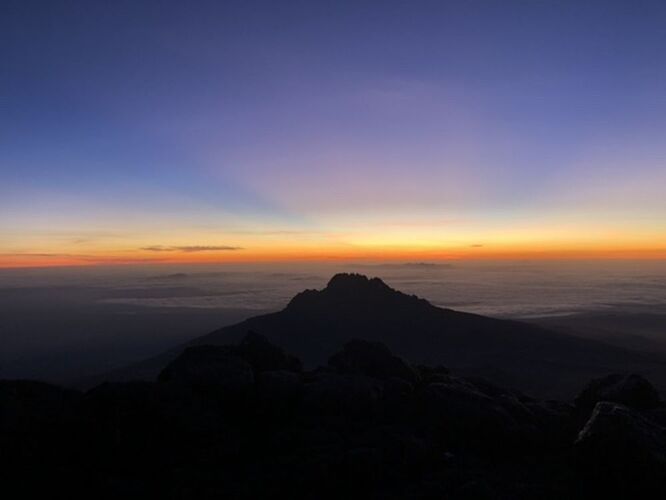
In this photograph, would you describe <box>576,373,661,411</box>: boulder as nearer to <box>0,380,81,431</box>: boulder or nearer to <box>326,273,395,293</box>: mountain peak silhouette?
<box>0,380,81,431</box>: boulder

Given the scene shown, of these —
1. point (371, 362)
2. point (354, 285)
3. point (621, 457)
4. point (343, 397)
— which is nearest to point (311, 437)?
point (343, 397)

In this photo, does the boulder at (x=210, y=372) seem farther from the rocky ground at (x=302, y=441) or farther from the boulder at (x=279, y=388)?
the boulder at (x=279, y=388)

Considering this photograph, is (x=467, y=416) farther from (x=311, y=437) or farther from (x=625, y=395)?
(x=625, y=395)

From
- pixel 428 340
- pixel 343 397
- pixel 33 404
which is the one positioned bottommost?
pixel 428 340

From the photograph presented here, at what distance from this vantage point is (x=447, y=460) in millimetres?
17656

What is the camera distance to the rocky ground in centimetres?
1525

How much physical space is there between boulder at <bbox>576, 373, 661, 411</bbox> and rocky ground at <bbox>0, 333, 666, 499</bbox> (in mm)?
1965

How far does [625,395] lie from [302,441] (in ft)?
58.0

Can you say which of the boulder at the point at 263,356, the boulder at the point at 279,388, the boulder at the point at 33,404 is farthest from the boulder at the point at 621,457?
the boulder at the point at 33,404

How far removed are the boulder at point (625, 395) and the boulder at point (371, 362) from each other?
880 centimetres

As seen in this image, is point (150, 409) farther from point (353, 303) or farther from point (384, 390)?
point (353, 303)

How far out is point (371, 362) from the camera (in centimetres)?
2800

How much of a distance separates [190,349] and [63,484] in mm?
9280

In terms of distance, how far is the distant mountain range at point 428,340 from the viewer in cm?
8488
